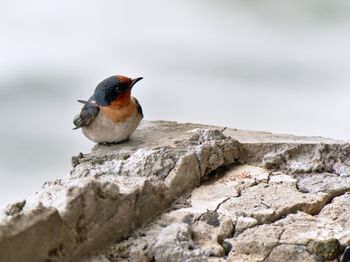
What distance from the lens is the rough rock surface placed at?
158cm

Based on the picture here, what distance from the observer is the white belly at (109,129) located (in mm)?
2418

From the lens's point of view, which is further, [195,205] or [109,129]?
[109,129]

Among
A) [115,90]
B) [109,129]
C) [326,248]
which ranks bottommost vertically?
[326,248]

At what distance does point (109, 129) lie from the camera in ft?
8.05

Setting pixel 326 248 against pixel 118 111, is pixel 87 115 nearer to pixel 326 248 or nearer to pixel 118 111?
pixel 118 111

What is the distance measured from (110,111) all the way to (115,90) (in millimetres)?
66

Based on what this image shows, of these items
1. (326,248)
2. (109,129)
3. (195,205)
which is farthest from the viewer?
(109,129)

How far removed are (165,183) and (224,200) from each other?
135mm

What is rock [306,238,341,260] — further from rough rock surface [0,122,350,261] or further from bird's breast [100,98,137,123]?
bird's breast [100,98,137,123]

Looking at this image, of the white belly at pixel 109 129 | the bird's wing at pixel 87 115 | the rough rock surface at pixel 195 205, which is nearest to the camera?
the rough rock surface at pixel 195 205

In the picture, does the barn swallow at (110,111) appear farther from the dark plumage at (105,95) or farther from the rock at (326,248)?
the rock at (326,248)

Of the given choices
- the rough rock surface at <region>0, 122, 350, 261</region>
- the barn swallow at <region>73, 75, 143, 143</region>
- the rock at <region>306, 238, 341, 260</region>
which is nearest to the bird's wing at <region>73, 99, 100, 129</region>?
the barn swallow at <region>73, 75, 143, 143</region>

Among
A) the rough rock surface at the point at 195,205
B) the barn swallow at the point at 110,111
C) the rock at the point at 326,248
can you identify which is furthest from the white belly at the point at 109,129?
the rock at the point at 326,248

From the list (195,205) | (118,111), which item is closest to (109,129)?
(118,111)
